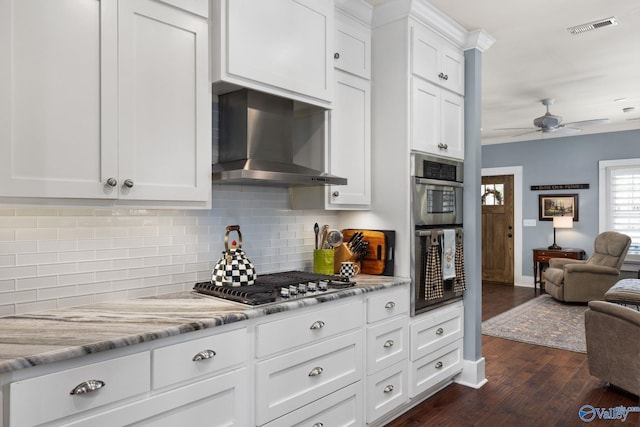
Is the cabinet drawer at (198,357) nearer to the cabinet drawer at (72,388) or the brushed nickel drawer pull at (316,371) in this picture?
the cabinet drawer at (72,388)

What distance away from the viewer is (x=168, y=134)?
6.32ft

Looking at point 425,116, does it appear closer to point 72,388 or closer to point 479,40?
point 479,40

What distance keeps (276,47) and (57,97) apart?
108 centimetres

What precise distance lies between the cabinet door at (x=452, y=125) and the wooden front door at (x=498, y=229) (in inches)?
208

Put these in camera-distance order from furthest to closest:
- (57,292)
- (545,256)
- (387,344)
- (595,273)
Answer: (545,256)
(595,273)
(387,344)
(57,292)

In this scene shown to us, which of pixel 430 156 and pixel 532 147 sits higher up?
pixel 532 147

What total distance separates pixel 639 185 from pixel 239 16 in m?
7.20

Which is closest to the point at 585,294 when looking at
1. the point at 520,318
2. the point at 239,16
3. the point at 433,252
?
the point at 520,318

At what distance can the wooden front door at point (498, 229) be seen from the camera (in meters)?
8.12

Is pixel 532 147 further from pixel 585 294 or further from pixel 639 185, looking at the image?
pixel 585 294

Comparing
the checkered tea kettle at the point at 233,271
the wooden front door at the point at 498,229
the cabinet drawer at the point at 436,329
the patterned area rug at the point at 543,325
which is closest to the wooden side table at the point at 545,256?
the wooden front door at the point at 498,229

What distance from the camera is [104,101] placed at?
172cm
